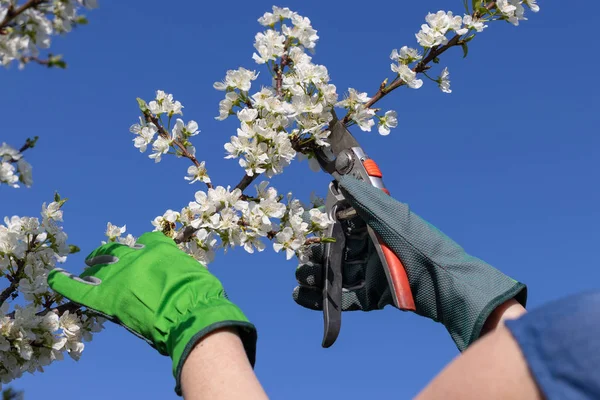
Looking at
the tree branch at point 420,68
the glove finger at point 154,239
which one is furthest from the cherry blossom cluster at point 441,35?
the glove finger at point 154,239

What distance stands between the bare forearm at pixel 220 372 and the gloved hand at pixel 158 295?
38 millimetres

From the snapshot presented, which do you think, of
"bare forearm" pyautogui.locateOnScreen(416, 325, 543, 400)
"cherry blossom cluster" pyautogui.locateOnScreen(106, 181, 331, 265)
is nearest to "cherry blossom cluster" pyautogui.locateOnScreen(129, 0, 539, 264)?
"cherry blossom cluster" pyautogui.locateOnScreen(106, 181, 331, 265)

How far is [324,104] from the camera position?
12.9 ft

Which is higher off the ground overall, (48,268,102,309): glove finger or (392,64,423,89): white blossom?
(392,64,423,89): white blossom

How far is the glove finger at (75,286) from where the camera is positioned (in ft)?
10.3

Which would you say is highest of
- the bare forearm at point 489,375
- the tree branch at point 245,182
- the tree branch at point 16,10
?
the tree branch at point 245,182

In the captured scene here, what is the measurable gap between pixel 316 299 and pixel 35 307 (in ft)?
5.27

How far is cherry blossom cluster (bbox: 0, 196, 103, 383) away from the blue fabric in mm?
2561

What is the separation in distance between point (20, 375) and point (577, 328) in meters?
2.84

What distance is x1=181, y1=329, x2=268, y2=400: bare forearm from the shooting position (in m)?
2.19

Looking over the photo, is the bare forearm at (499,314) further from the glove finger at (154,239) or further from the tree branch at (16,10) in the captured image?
the tree branch at (16,10)

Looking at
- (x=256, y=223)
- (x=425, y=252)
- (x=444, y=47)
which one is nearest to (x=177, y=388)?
(x=256, y=223)

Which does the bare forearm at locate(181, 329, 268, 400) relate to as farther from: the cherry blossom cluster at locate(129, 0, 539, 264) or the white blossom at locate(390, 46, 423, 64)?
the white blossom at locate(390, 46, 423, 64)

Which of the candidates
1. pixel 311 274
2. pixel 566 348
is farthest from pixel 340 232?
pixel 566 348
